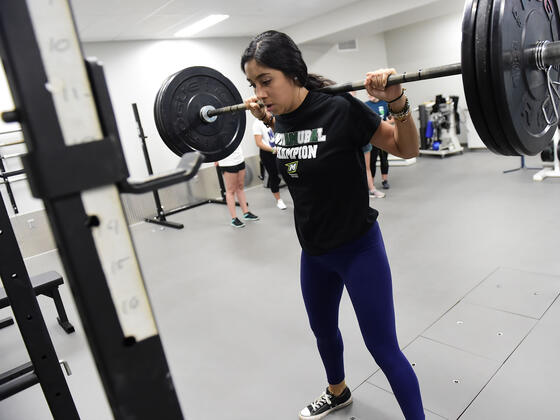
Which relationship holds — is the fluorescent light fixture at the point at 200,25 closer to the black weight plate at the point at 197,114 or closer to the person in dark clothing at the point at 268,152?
the person in dark clothing at the point at 268,152

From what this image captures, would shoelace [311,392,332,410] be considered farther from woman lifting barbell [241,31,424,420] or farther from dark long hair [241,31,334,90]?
dark long hair [241,31,334,90]

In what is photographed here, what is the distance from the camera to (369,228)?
1.30 metres

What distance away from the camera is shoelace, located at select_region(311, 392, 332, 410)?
1.65 metres

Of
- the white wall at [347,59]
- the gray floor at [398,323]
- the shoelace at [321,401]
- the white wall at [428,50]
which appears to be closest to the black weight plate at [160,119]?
Result: the gray floor at [398,323]

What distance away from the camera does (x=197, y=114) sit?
2002 mm

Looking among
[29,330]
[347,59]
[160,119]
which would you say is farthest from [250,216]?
[347,59]

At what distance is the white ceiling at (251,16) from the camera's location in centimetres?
432

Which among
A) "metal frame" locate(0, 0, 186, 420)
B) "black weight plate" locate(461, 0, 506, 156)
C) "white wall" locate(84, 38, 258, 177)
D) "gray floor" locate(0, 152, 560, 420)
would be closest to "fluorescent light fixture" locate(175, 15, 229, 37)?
"white wall" locate(84, 38, 258, 177)

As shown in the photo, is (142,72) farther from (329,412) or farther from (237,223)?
(329,412)

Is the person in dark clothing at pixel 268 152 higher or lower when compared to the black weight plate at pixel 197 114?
lower

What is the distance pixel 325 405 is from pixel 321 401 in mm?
21

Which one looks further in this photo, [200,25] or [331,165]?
[200,25]

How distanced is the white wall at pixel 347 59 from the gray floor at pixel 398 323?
172 inches

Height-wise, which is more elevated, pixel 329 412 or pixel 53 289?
pixel 53 289
